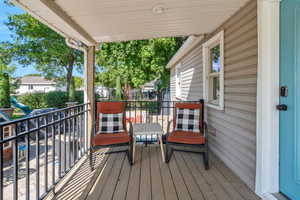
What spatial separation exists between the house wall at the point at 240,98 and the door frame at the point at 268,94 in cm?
18

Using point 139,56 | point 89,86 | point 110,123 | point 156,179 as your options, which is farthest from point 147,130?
point 139,56

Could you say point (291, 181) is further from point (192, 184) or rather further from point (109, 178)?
point (109, 178)

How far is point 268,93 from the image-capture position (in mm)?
2047

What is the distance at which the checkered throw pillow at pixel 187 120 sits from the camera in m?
3.51

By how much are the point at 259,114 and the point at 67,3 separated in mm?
2465

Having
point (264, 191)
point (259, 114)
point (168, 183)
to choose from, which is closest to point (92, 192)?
point (168, 183)

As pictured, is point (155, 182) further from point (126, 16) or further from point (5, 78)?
point (5, 78)

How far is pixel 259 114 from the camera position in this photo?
2.12 meters

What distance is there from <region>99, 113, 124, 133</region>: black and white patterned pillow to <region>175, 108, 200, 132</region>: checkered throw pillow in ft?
3.45

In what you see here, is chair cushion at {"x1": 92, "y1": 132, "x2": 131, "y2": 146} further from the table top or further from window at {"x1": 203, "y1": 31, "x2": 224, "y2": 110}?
window at {"x1": 203, "y1": 31, "x2": 224, "y2": 110}

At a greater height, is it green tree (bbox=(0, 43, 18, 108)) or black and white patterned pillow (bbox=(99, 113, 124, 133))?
green tree (bbox=(0, 43, 18, 108))

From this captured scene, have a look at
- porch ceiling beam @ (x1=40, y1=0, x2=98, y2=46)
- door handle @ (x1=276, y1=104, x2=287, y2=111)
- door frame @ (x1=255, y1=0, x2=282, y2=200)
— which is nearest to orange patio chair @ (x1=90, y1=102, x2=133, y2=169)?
porch ceiling beam @ (x1=40, y1=0, x2=98, y2=46)

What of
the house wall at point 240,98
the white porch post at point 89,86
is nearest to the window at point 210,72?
the house wall at point 240,98

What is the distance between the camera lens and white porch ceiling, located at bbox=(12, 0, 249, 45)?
2.25 m
